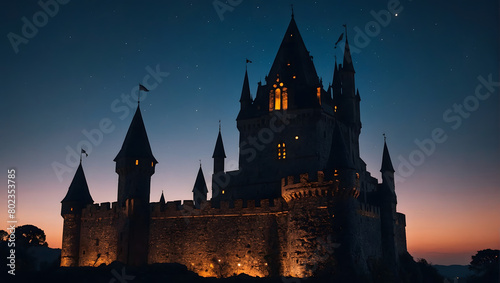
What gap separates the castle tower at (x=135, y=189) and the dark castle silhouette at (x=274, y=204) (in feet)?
0.30


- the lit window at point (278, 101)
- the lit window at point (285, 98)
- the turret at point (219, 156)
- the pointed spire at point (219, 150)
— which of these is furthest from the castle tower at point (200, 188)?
the lit window at point (285, 98)

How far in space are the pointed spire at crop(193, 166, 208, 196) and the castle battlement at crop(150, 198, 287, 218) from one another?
46.7ft

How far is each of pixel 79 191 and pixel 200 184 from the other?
1463cm

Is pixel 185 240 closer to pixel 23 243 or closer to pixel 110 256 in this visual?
pixel 110 256

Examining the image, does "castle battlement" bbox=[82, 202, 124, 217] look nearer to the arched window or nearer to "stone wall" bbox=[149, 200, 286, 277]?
"stone wall" bbox=[149, 200, 286, 277]

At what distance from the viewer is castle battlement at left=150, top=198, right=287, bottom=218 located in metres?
40.2

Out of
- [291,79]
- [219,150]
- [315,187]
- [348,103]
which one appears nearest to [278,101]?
[291,79]

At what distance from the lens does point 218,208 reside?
42500 mm

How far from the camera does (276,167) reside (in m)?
48.6

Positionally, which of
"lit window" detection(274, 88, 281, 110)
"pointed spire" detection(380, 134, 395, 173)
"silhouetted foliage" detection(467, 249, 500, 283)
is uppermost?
"lit window" detection(274, 88, 281, 110)

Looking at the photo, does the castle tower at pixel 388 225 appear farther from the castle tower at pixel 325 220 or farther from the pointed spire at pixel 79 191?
the pointed spire at pixel 79 191

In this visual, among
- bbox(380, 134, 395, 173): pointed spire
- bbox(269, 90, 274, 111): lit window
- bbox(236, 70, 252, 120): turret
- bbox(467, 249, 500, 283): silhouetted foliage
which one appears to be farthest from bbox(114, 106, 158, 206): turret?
bbox(467, 249, 500, 283): silhouetted foliage

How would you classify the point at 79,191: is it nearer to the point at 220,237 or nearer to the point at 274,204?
the point at 220,237

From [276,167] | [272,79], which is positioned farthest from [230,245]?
[272,79]
